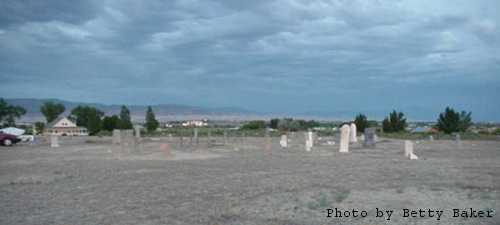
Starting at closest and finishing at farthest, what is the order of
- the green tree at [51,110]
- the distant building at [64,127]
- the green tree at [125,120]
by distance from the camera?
1. the green tree at [125,120]
2. the distant building at [64,127]
3. the green tree at [51,110]

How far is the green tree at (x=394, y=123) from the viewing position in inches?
2958

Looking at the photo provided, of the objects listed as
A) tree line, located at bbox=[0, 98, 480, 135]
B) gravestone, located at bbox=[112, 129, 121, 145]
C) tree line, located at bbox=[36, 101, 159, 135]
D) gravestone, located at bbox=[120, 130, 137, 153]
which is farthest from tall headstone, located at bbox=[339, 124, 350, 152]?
tree line, located at bbox=[36, 101, 159, 135]

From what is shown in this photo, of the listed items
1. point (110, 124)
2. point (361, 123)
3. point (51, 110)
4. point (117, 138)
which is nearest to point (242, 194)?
point (117, 138)

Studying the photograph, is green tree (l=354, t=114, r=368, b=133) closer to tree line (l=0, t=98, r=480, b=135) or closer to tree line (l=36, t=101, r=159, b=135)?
tree line (l=0, t=98, r=480, b=135)

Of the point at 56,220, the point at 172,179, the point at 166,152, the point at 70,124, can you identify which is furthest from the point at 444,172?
the point at 70,124

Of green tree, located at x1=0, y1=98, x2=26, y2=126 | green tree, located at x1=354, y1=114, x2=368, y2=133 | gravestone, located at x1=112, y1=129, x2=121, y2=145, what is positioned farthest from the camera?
green tree, located at x1=0, y1=98, x2=26, y2=126

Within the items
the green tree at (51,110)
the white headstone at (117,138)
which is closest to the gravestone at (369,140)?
the white headstone at (117,138)

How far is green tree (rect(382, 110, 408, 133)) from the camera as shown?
7512 cm

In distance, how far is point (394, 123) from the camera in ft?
249

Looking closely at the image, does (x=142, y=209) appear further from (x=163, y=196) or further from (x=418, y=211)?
(x=418, y=211)

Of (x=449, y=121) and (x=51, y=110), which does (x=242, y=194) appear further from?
(x=51, y=110)

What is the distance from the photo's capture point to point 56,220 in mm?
9242

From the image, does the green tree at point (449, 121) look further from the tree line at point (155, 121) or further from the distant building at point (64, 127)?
the distant building at point (64, 127)

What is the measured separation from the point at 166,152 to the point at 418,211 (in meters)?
19.7
